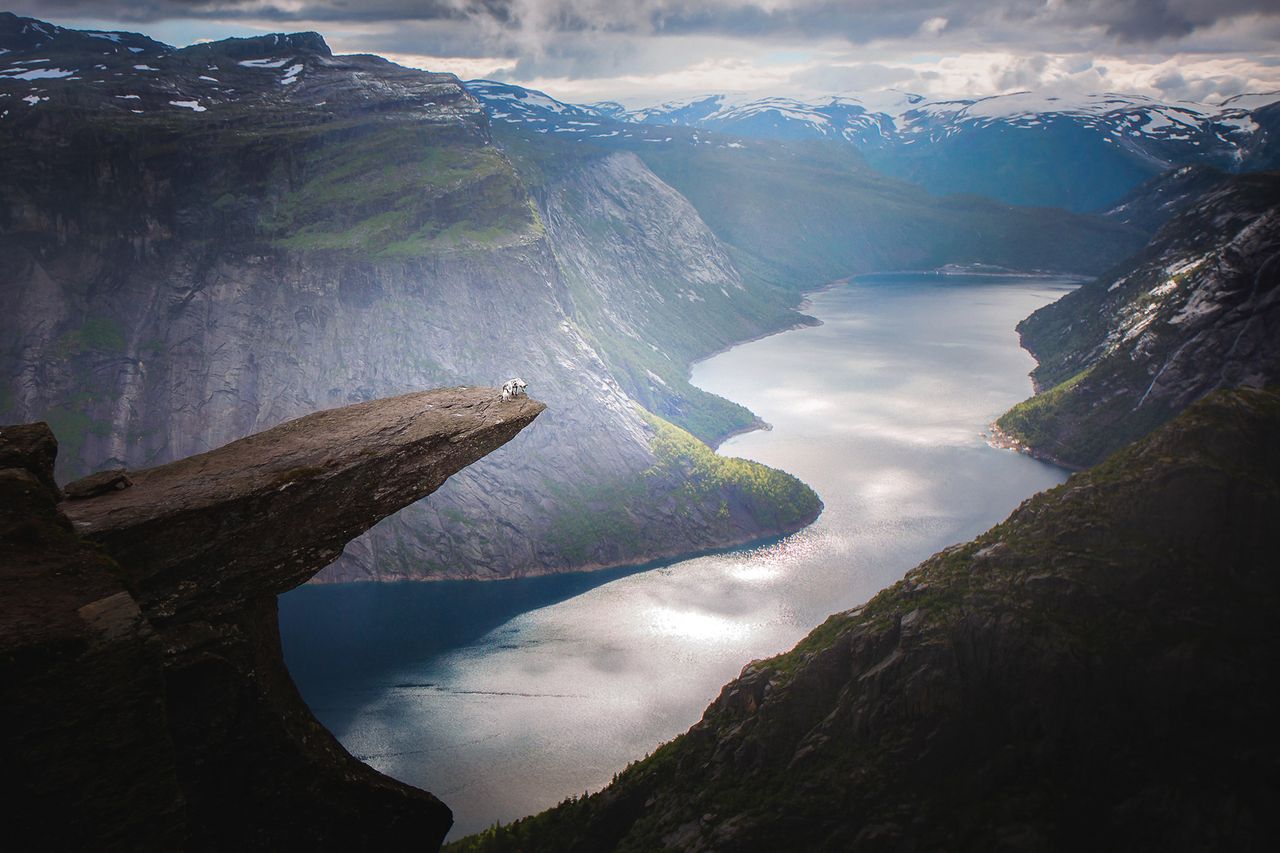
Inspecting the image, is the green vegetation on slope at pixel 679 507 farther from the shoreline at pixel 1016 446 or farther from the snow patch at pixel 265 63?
the snow patch at pixel 265 63

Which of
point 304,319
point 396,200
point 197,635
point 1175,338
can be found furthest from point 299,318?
point 1175,338

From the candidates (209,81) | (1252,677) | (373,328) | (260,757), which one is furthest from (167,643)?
(209,81)

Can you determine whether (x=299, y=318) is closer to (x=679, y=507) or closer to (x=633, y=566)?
(x=633, y=566)

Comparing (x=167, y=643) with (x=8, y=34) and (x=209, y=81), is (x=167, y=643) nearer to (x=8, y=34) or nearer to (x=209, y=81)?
(x=209, y=81)

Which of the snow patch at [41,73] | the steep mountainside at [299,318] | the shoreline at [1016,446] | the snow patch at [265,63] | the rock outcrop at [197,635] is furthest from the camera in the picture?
the snow patch at [265,63]

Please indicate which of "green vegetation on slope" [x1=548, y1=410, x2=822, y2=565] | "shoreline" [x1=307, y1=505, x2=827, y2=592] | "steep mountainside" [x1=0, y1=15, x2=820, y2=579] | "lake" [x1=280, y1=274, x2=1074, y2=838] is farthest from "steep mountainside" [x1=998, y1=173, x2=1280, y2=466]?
"shoreline" [x1=307, y1=505, x2=827, y2=592]

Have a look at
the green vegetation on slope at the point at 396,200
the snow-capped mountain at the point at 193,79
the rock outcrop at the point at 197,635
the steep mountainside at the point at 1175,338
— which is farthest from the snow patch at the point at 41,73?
the steep mountainside at the point at 1175,338
